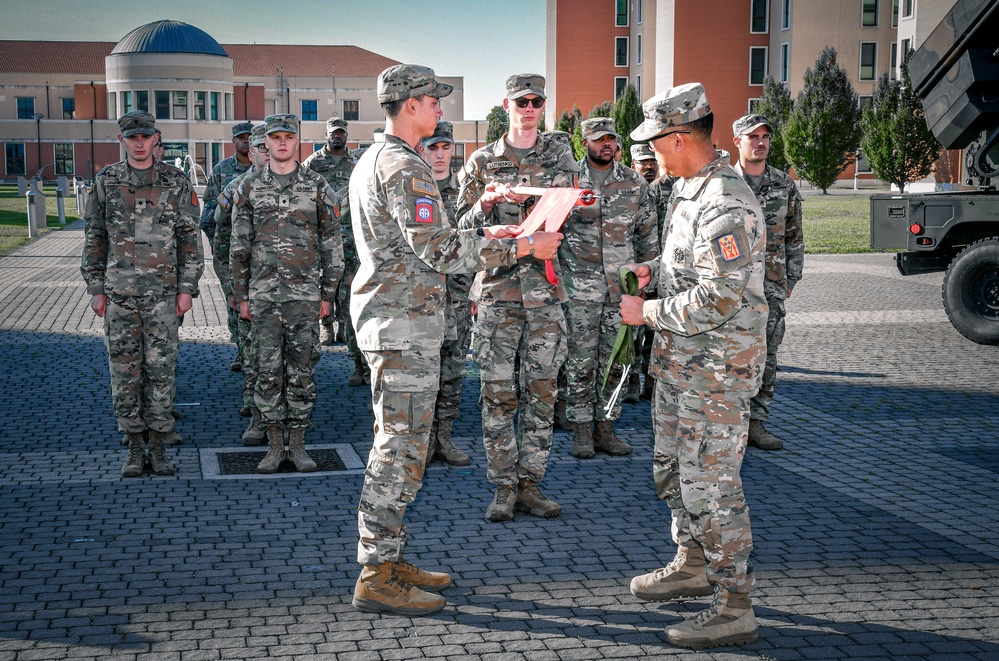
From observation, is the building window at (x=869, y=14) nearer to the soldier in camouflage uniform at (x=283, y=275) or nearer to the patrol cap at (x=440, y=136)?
the patrol cap at (x=440, y=136)

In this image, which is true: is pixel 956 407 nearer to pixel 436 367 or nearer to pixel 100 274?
pixel 436 367

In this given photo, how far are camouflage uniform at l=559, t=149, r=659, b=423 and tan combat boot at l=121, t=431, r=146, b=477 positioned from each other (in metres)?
2.92

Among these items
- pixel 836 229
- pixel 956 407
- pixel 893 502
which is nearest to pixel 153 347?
pixel 893 502

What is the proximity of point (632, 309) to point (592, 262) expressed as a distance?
2.90 m

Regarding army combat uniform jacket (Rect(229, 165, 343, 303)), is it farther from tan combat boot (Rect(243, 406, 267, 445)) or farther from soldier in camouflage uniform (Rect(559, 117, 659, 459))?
soldier in camouflage uniform (Rect(559, 117, 659, 459))

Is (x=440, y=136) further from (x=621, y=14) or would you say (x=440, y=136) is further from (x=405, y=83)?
(x=621, y=14)

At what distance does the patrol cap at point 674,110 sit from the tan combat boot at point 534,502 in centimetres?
253

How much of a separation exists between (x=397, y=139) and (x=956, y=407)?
6267mm

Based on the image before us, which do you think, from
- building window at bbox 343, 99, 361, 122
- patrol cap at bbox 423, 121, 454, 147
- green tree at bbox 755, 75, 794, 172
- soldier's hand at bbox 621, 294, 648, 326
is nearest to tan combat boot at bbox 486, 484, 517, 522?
soldier's hand at bbox 621, 294, 648, 326

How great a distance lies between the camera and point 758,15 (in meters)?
68.1

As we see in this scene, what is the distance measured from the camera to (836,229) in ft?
101

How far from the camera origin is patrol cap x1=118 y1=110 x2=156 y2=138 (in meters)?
7.32

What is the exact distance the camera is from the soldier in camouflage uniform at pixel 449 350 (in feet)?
25.5

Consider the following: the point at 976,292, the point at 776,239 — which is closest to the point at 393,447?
the point at 776,239
